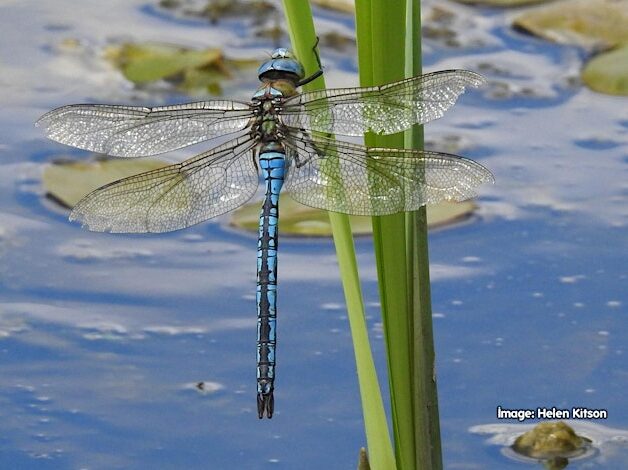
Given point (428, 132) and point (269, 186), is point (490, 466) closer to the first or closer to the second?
point (269, 186)

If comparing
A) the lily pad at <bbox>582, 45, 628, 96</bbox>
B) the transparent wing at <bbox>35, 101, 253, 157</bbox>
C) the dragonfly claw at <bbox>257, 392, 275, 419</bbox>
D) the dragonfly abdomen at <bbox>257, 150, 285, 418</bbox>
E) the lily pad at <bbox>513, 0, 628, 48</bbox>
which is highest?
the lily pad at <bbox>513, 0, 628, 48</bbox>

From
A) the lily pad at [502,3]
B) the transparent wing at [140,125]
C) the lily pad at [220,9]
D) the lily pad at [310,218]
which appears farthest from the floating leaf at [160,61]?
the transparent wing at [140,125]

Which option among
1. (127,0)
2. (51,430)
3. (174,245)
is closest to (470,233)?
(174,245)

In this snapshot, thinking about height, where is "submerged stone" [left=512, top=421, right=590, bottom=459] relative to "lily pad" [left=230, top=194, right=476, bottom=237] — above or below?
below

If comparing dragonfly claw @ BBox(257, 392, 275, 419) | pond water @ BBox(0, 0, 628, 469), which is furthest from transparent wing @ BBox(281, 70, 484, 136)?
pond water @ BBox(0, 0, 628, 469)

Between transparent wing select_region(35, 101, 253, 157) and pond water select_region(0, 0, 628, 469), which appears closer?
transparent wing select_region(35, 101, 253, 157)

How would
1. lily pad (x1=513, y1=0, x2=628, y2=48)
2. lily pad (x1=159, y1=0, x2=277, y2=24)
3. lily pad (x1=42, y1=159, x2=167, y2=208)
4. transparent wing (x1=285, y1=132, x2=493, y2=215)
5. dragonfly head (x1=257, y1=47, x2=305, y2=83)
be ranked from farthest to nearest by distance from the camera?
1. lily pad (x1=159, y1=0, x2=277, y2=24)
2. lily pad (x1=513, y1=0, x2=628, y2=48)
3. lily pad (x1=42, y1=159, x2=167, y2=208)
4. dragonfly head (x1=257, y1=47, x2=305, y2=83)
5. transparent wing (x1=285, y1=132, x2=493, y2=215)

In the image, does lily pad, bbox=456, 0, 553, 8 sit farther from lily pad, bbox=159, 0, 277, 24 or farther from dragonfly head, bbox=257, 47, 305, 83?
dragonfly head, bbox=257, 47, 305, 83

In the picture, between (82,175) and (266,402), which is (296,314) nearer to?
(266,402)
